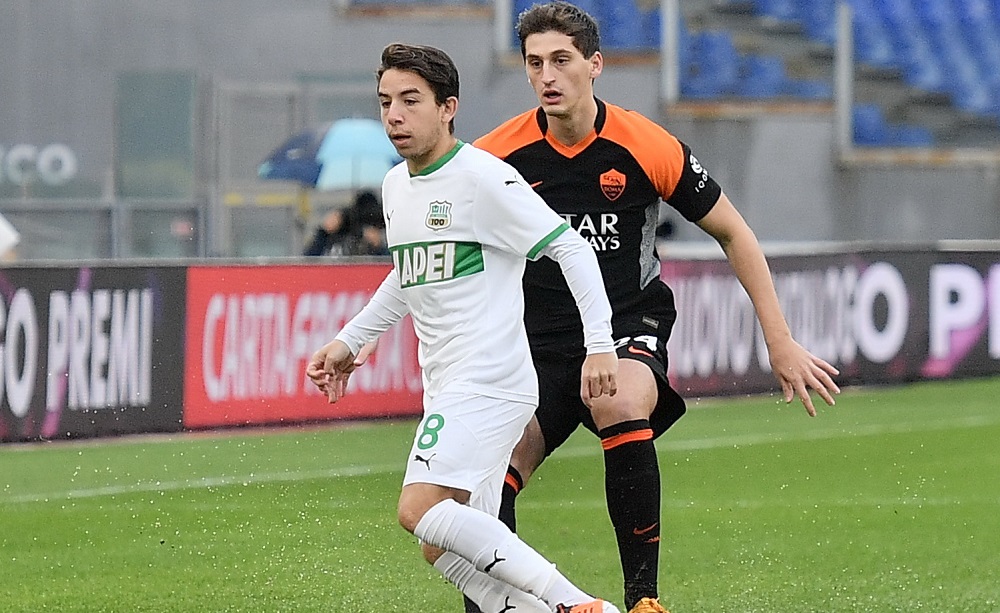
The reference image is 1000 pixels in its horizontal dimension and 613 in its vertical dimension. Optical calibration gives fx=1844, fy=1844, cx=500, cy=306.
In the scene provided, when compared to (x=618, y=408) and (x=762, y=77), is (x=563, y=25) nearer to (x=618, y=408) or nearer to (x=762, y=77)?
(x=618, y=408)

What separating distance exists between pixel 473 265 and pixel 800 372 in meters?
1.18

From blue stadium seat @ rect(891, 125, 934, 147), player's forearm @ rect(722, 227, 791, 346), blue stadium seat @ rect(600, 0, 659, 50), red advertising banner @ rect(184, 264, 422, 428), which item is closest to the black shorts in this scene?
player's forearm @ rect(722, 227, 791, 346)

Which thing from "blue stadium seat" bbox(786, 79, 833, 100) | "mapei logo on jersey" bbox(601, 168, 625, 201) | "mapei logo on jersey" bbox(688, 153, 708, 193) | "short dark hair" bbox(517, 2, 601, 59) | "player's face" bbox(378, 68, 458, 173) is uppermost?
"blue stadium seat" bbox(786, 79, 833, 100)

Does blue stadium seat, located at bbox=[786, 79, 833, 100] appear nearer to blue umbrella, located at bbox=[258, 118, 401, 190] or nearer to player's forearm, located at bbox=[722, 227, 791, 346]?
blue umbrella, located at bbox=[258, 118, 401, 190]

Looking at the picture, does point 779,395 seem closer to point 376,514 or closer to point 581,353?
point 376,514

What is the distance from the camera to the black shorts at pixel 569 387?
5871mm

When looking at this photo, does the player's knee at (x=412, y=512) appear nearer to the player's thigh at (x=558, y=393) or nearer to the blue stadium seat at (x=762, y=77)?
the player's thigh at (x=558, y=393)

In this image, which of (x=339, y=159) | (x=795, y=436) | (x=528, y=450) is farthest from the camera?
(x=339, y=159)

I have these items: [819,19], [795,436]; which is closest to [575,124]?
[795,436]

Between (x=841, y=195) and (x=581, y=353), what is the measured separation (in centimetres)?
1594

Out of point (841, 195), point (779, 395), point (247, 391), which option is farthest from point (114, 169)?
point (841, 195)

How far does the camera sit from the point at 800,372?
223 inches

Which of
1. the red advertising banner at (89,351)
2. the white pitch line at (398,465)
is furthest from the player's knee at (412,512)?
the red advertising banner at (89,351)

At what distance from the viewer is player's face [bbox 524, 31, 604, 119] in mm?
5590
